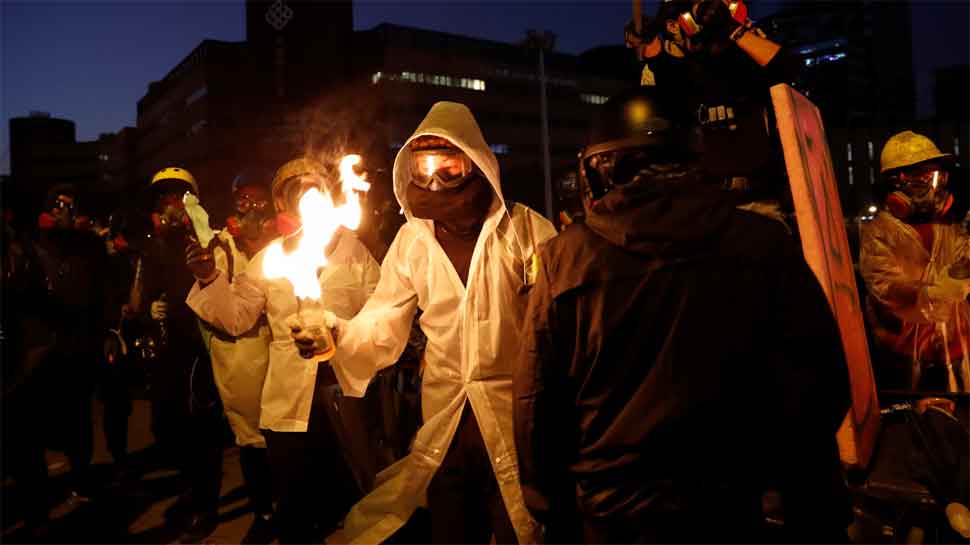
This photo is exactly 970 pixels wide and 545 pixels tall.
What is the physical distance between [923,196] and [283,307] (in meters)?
4.28

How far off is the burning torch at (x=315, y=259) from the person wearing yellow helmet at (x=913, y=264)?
3.32 meters

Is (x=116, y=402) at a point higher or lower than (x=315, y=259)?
lower

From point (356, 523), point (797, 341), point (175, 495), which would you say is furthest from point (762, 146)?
point (175, 495)

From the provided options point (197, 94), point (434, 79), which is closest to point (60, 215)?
point (434, 79)

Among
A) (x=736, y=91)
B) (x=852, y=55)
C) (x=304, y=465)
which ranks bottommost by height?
(x=304, y=465)

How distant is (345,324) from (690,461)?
201 centimetres

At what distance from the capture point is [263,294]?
4.57m

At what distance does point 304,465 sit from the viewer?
176 inches

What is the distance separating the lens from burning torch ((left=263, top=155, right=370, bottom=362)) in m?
3.13

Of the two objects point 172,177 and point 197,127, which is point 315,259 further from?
point 197,127

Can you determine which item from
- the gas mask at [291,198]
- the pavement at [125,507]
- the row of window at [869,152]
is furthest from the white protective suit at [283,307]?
the row of window at [869,152]

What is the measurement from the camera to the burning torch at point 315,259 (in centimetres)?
313

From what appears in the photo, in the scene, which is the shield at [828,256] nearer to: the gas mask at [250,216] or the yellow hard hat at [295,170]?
the yellow hard hat at [295,170]

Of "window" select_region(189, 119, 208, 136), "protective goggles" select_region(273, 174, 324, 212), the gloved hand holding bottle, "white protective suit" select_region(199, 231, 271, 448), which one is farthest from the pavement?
"window" select_region(189, 119, 208, 136)
